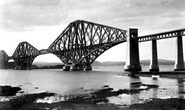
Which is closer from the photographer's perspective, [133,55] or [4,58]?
[133,55]

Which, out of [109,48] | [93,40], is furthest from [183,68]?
[93,40]

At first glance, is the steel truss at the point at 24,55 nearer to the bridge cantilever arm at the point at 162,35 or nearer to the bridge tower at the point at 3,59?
the bridge tower at the point at 3,59

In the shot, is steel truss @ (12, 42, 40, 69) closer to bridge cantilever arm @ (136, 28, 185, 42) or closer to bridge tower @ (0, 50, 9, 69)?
bridge tower @ (0, 50, 9, 69)

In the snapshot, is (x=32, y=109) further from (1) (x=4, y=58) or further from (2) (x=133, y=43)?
(1) (x=4, y=58)

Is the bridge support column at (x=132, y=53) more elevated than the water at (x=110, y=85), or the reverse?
the bridge support column at (x=132, y=53)

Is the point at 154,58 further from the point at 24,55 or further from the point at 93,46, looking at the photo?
the point at 24,55

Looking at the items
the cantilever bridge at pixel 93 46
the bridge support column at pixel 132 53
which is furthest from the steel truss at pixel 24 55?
the bridge support column at pixel 132 53
